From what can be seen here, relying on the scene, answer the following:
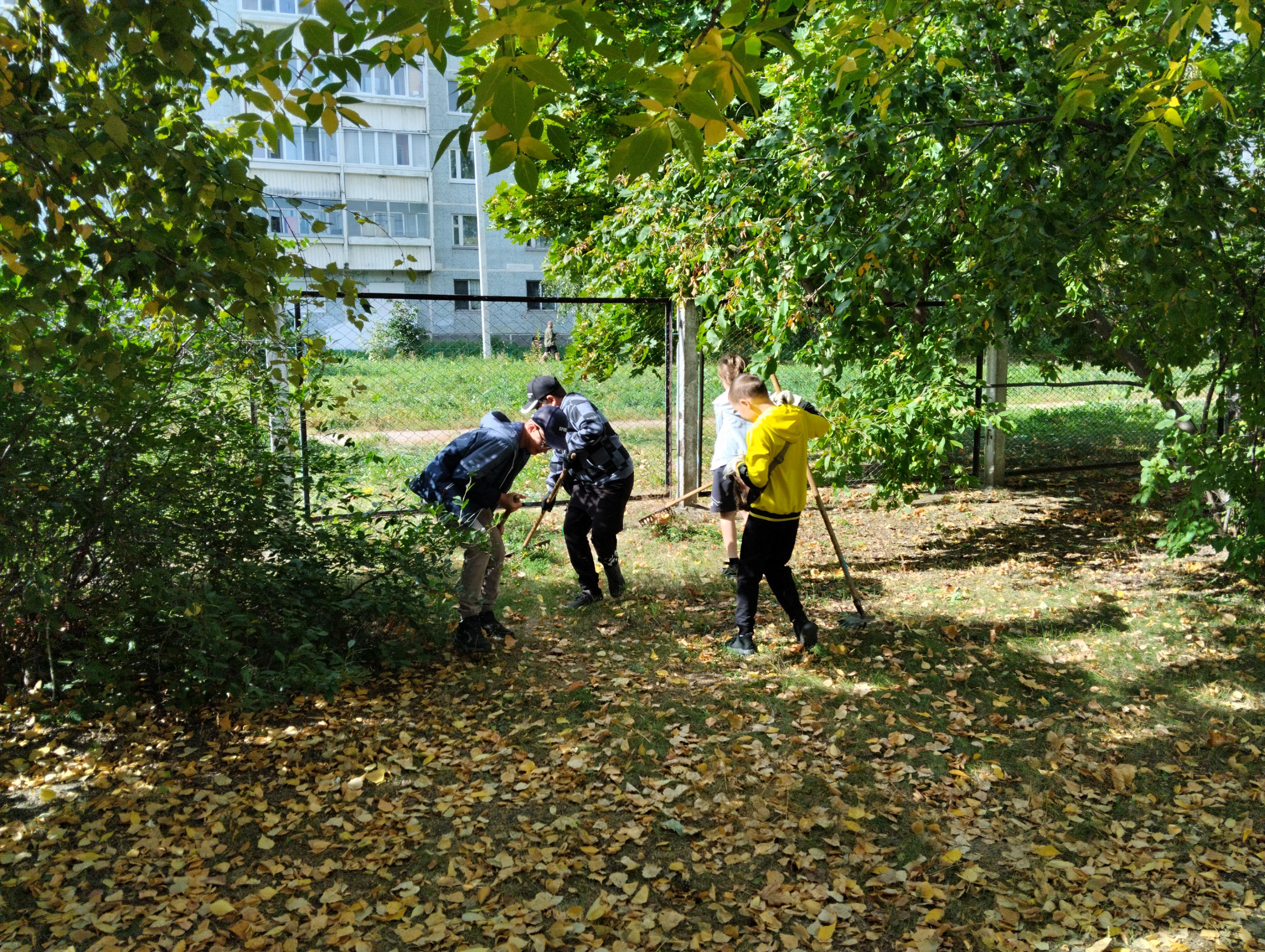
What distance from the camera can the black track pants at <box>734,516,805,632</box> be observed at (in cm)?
566

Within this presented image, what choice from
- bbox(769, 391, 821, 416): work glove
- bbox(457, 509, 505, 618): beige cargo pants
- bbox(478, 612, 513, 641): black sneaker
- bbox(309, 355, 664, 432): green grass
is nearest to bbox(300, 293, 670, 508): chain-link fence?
bbox(309, 355, 664, 432): green grass

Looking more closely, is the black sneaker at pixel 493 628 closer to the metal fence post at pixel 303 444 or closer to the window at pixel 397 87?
the metal fence post at pixel 303 444

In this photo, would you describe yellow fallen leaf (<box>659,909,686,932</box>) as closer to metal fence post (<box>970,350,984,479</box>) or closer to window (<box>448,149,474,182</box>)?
metal fence post (<box>970,350,984,479</box>)

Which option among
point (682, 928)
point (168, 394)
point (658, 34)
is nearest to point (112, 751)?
point (168, 394)

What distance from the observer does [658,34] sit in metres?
10.5

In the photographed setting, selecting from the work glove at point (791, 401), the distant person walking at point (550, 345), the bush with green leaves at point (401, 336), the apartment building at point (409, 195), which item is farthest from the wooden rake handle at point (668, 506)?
the apartment building at point (409, 195)

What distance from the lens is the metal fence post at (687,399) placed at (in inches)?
361

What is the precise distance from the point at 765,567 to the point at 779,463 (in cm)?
63

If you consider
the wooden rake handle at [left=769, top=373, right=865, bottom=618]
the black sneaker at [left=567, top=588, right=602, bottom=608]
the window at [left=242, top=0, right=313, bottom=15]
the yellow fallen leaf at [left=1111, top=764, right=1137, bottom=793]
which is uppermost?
the window at [left=242, top=0, right=313, bottom=15]

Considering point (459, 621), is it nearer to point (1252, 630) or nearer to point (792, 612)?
point (792, 612)

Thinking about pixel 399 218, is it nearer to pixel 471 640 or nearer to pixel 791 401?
pixel 791 401

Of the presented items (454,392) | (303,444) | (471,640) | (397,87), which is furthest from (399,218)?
(471,640)

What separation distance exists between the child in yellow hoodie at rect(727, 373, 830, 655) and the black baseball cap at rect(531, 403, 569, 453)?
4.55ft

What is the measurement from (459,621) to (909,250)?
144 inches
